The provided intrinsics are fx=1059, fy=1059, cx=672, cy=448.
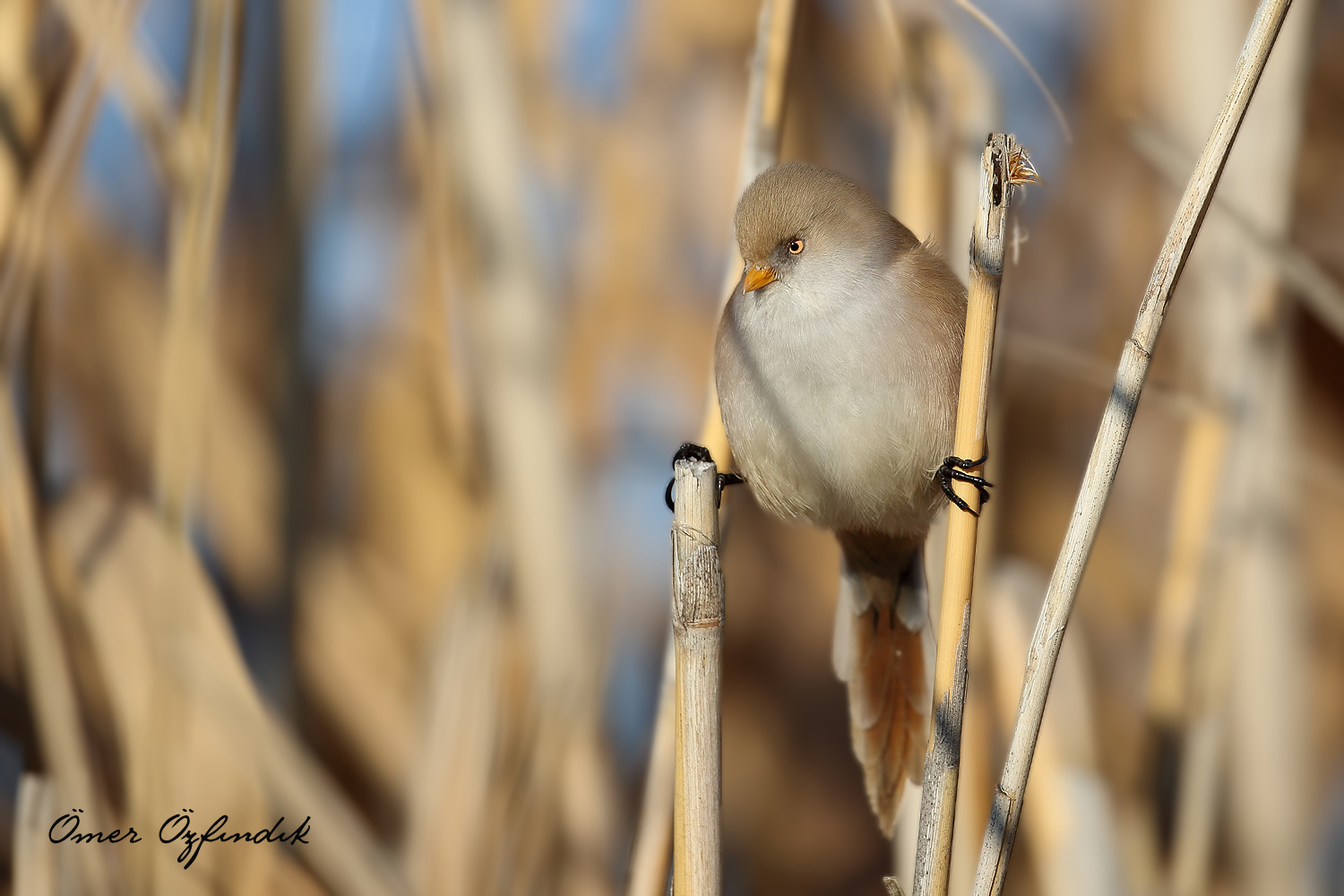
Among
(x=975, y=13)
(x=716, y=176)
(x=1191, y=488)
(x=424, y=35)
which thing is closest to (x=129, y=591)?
(x=424, y=35)

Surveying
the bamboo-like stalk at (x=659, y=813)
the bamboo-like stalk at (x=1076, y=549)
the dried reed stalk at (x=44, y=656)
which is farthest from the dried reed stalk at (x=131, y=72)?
the bamboo-like stalk at (x=1076, y=549)

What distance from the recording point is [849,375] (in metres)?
1.26

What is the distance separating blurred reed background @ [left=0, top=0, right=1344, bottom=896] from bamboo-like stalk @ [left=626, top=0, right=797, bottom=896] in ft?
0.92

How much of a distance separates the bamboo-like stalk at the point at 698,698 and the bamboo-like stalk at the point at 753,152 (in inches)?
9.0

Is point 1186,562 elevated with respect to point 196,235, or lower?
lower

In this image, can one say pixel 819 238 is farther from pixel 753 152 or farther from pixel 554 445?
pixel 554 445

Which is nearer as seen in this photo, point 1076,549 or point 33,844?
point 1076,549

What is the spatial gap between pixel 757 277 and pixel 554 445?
55cm

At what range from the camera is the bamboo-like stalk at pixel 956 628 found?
895mm

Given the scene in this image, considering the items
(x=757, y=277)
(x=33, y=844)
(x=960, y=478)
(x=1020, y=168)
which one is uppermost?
(x=757, y=277)

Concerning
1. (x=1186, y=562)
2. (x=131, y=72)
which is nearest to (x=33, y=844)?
(x=131, y=72)

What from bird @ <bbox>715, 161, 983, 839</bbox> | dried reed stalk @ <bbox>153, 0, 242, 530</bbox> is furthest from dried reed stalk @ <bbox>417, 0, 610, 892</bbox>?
bird @ <bbox>715, 161, 983, 839</bbox>
